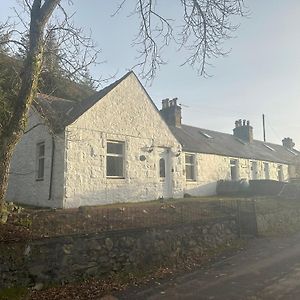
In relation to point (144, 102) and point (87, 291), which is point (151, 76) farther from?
point (87, 291)

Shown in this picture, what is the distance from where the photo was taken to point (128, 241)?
10.2 metres

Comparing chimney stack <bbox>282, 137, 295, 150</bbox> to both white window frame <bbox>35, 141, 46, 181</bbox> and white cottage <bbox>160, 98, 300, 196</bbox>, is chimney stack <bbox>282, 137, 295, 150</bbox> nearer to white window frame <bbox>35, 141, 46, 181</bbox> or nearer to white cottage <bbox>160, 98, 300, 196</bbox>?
white cottage <bbox>160, 98, 300, 196</bbox>

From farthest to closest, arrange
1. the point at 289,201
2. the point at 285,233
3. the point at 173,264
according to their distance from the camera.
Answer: the point at 289,201 < the point at 285,233 < the point at 173,264

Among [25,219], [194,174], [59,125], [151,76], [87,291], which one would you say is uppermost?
[151,76]

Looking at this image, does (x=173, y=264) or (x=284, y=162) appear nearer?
(x=173, y=264)

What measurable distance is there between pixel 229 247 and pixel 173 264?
3366 millimetres

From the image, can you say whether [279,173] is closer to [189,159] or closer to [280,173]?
[280,173]

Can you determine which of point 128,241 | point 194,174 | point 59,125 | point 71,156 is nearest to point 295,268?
point 128,241

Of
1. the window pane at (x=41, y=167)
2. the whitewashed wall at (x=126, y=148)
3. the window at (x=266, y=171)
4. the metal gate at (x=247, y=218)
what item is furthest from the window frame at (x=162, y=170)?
the window at (x=266, y=171)

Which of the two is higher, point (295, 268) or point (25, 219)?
point (25, 219)

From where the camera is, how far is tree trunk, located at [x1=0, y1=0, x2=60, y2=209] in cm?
966

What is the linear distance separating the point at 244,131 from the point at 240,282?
29.2 meters

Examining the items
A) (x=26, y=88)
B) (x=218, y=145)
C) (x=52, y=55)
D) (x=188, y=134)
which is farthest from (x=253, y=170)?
(x=26, y=88)

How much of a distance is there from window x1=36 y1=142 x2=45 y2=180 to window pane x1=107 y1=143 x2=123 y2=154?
321cm
